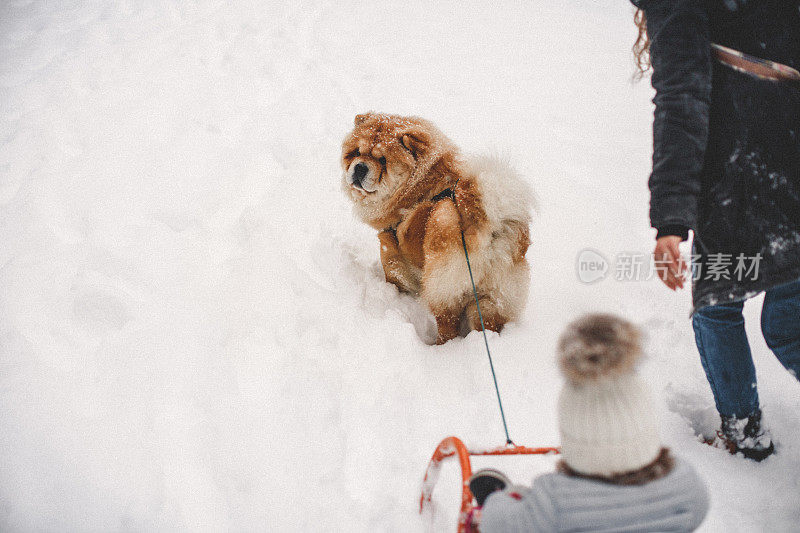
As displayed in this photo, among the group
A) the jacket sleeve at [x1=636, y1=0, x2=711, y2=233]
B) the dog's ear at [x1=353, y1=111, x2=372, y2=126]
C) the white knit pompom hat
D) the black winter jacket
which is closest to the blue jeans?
the black winter jacket

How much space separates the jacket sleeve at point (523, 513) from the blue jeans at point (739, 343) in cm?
90

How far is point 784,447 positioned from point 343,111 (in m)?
3.66

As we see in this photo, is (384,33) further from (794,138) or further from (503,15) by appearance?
(794,138)

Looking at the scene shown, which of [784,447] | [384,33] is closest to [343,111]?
[384,33]

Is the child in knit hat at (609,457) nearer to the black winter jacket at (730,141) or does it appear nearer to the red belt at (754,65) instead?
the black winter jacket at (730,141)

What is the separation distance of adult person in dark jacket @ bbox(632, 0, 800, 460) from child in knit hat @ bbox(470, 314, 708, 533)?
52cm

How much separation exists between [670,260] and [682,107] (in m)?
0.43

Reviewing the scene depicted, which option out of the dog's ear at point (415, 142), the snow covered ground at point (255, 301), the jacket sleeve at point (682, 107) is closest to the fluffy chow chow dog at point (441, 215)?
the dog's ear at point (415, 142)

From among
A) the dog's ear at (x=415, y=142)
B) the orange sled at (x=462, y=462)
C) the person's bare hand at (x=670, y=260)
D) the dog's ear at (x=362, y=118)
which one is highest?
the dog's ear at (x=362, y=118)

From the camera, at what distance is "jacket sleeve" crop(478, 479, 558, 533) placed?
2.59 feet

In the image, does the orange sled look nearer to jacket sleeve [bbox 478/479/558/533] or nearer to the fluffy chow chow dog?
jacket sleeve [bbox 478/479/558/533]

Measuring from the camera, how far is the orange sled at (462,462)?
39.7 inches

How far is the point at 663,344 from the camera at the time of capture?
6.44 ft

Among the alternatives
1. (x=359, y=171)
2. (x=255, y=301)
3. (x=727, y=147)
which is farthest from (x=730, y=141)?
(x=255, y=301)
